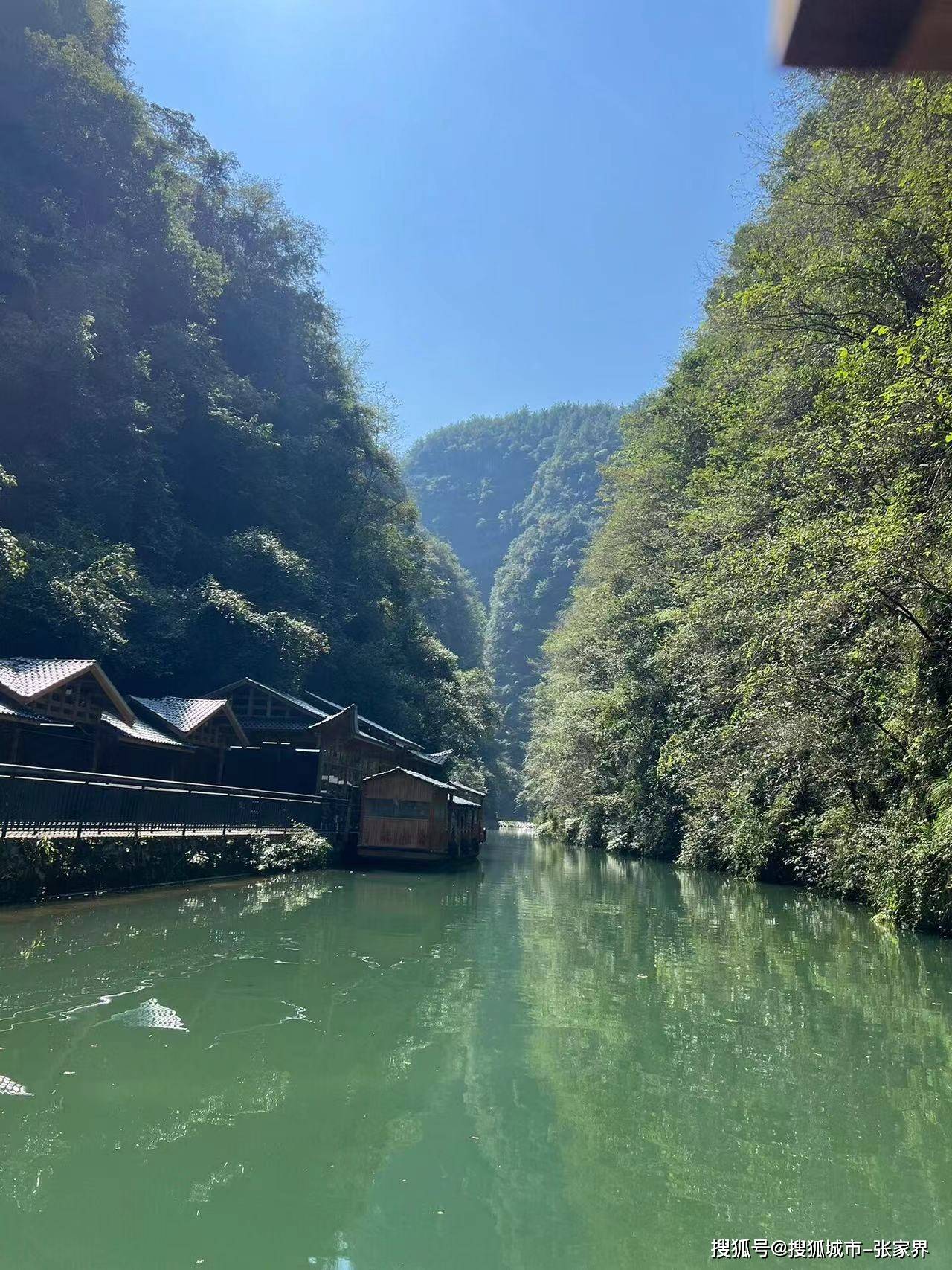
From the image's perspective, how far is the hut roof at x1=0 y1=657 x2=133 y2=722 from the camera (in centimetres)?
1792

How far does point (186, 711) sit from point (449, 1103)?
20543 mm

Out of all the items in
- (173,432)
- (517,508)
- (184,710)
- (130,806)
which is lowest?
(130,806)

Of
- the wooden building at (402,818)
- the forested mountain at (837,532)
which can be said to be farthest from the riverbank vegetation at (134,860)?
the forested mountain at (837,532)

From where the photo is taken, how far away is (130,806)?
1625cm

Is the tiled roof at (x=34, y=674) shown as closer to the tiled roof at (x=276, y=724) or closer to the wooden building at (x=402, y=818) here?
the tiled roof at (x=276, y=724)

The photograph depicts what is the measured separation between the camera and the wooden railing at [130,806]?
43.3ft

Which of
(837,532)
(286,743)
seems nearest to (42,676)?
(286,743)

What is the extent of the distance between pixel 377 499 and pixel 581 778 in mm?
19752

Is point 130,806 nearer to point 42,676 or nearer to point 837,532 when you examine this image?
point 42,676

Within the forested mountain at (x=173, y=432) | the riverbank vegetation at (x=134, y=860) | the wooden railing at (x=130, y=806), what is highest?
the forested mountain at (x=173, y=432)

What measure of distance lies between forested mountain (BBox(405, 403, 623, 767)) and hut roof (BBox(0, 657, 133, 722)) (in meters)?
73.3

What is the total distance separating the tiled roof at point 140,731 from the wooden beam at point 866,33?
2092 cm

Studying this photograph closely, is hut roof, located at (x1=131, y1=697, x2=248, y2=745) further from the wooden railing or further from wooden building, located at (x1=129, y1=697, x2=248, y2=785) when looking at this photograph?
the wooden railing

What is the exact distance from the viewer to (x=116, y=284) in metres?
35.5
